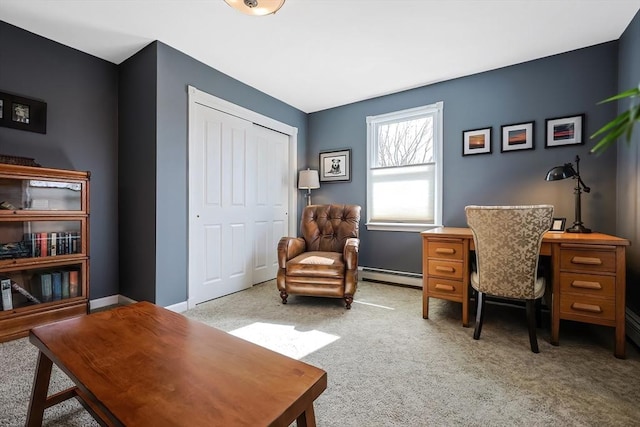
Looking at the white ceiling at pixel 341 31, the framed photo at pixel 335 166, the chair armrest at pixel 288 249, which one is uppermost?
the white ceiling at pixel 341 31

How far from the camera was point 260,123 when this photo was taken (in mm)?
3568

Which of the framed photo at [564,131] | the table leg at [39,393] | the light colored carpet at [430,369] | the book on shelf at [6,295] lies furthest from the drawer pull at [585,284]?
the book on shelf at [6,295]

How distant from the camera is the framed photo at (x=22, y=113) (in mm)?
2270

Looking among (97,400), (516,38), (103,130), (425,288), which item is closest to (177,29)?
(103,130)

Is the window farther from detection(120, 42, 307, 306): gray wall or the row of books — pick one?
the row of books

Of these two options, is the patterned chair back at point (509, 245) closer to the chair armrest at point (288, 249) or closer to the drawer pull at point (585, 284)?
the drawer pull at point (585, 284)

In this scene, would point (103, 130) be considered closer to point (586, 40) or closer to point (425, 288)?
point (425, 288)

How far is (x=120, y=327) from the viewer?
4.16 feet

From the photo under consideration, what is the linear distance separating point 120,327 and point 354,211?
8.16 ft

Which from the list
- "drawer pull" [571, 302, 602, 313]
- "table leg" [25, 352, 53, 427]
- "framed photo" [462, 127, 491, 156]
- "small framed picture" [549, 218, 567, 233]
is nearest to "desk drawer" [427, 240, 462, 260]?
"drawer pull" [571, 302, 602, 313]

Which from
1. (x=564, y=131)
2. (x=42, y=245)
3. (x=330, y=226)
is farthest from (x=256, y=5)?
(x=564, y=131)

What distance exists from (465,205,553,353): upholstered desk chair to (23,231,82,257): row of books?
10.5ft

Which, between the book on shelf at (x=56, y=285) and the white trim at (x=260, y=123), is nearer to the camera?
the book on shelf at (x=56, y=285)

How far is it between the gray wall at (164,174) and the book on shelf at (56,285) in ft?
1.71
